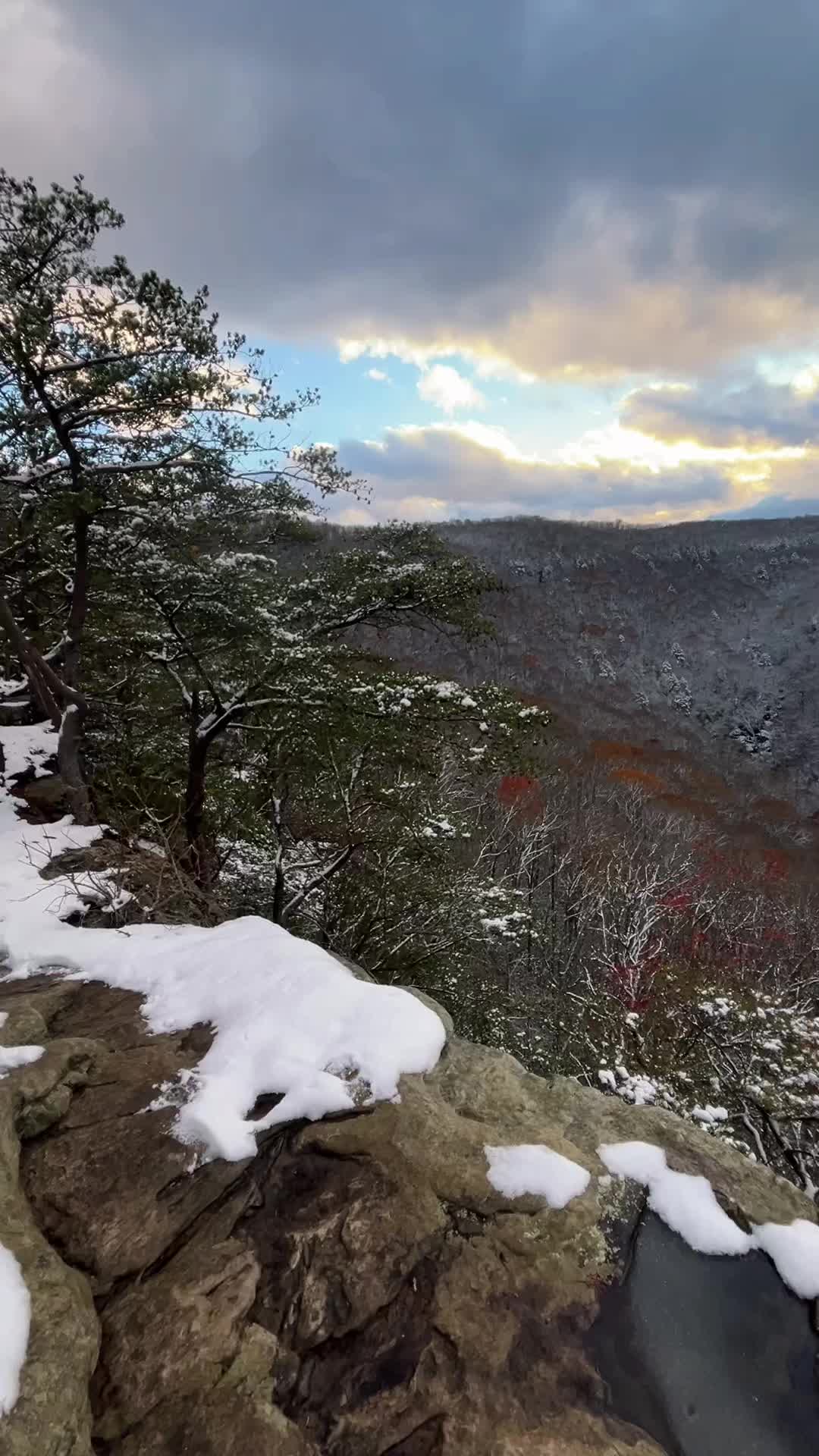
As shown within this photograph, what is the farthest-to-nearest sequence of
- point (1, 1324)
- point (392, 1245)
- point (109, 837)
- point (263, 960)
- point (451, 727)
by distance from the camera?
point (451, 727)
point (109, 837)
point (263, 960)
point (392, 1245)
point (1, 1324)

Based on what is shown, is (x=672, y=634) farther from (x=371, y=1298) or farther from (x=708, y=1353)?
(x=371, y=1298)

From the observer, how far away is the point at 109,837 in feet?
24.4

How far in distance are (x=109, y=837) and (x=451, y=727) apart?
4.29m

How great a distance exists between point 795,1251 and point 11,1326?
2763 millimetres

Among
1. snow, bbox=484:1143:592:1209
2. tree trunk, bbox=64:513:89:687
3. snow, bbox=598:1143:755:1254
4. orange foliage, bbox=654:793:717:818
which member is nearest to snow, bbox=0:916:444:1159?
snow, bbox=484:1143:592:1209

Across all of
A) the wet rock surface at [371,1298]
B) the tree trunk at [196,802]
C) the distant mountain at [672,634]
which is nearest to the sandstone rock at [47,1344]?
the wet rock surface at [371,1298]

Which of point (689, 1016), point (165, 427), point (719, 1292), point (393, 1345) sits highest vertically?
point (165, 427)

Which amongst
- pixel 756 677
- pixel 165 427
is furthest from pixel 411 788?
pixel 756 677

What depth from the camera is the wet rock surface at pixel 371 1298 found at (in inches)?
76.1

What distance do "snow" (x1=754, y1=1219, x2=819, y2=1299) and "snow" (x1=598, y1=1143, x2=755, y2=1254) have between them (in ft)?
0.24

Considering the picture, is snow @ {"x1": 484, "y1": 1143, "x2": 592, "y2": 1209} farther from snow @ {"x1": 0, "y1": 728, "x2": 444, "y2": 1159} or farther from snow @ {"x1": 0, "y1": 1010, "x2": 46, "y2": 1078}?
snow @ {"x1": 0, "y1": 1010, "x2": 46, "y2": 1078}

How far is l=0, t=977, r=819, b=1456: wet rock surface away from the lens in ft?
6.34

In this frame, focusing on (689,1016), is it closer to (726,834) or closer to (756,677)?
(726,834)

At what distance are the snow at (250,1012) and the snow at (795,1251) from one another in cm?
150
